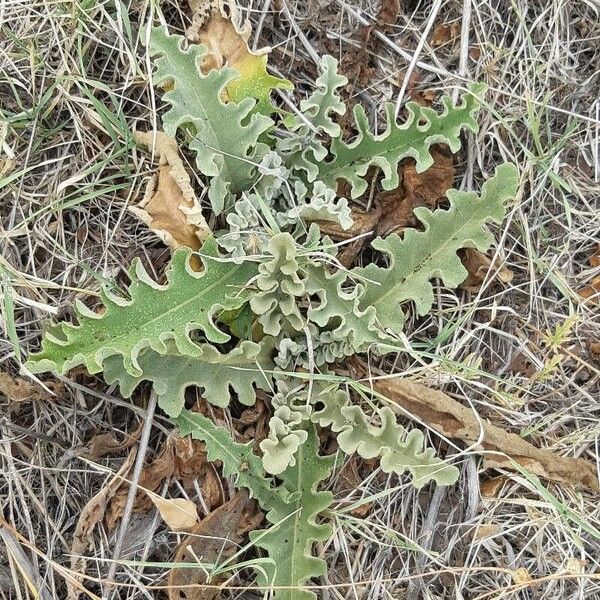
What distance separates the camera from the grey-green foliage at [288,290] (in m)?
2.05

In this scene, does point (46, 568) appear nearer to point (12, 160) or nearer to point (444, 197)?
point (12, 160)

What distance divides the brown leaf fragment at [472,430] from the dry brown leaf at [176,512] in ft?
2.18

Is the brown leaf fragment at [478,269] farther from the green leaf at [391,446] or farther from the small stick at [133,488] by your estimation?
the small stick at [133,488]

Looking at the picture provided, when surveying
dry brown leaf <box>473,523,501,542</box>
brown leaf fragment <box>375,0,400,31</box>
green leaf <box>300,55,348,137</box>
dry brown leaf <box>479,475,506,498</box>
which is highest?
brown leaf fragment <box>375,0,400,31</box>

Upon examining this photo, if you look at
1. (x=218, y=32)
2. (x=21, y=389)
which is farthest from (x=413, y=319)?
(x=21, y=389)

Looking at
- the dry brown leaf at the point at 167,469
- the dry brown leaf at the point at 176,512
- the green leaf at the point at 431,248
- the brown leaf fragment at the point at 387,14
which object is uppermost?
the brown leaf fragment at the point at 387,14

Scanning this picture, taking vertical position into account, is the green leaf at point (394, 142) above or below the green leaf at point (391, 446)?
above

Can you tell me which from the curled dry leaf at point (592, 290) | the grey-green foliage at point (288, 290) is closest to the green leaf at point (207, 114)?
the grey-green foliage at point (288, 290)

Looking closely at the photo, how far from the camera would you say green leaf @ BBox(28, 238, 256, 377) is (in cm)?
191

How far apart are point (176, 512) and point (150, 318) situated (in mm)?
589

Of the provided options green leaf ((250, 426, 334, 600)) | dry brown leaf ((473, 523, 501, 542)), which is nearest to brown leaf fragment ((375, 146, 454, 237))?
green leaf ((250, 426, 334, 600))

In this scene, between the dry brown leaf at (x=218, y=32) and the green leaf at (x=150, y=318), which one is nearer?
the green leaf at (x=150, y=318)

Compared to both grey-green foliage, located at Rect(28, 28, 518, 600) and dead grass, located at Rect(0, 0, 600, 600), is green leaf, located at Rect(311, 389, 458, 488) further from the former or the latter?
dead grass, located at Rect(0, 0, 600, 600)

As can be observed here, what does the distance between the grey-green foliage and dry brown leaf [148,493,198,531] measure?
16 cm
